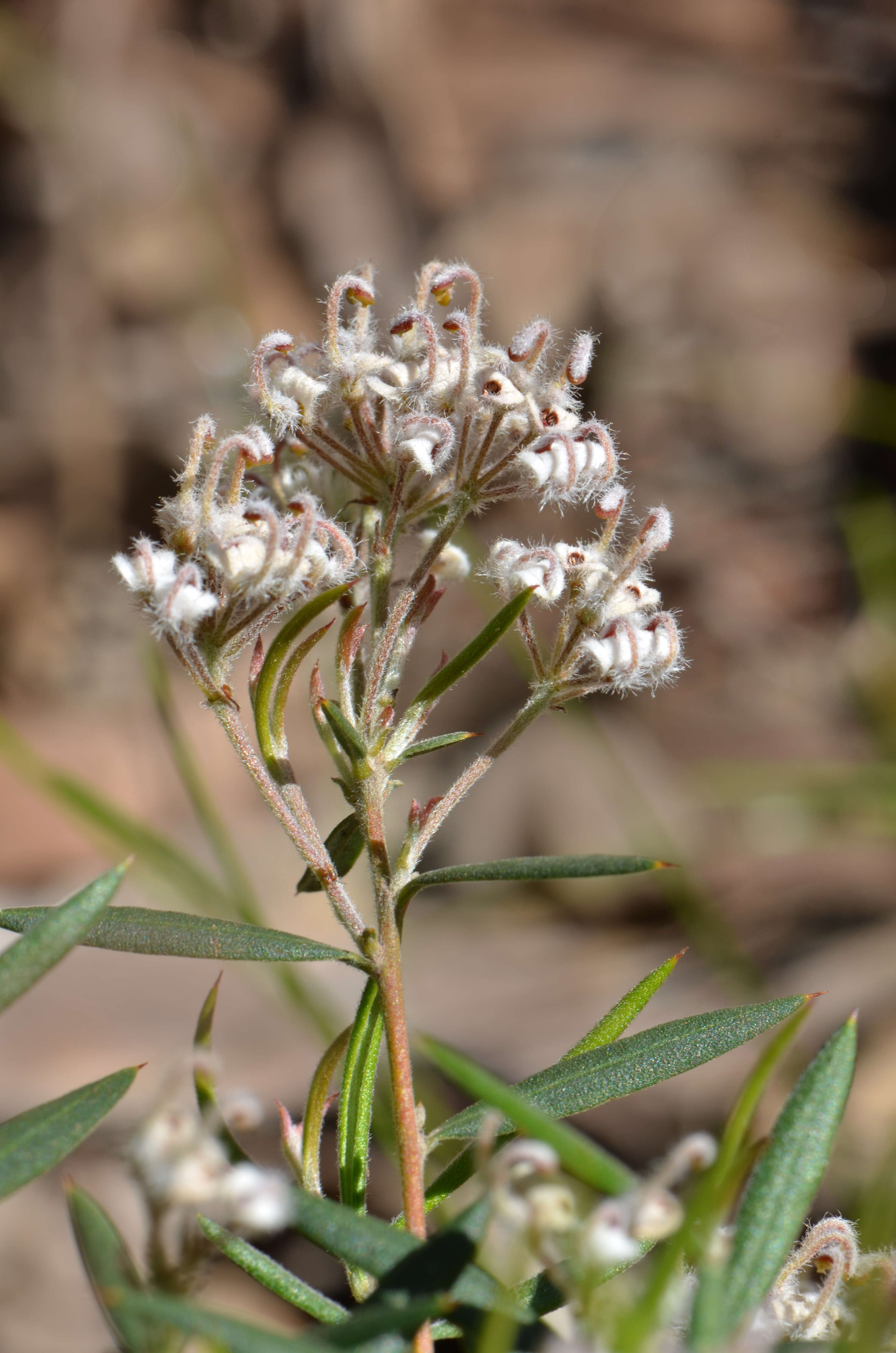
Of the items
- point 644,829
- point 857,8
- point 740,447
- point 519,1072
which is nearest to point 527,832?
point 644,829

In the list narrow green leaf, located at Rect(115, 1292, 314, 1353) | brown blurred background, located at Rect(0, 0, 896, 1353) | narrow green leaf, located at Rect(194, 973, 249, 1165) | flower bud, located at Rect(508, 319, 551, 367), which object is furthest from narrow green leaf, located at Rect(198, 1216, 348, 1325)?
brown blurred background, located at Rect(0, 0, 896, 1353)

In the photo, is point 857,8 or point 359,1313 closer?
point 359,1313

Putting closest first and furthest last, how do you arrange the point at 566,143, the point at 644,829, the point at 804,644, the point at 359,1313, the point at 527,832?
the point at 359,1313 → the point at 644,829 → the point at 527,832 → the point at 804,644 → the point at 566,143

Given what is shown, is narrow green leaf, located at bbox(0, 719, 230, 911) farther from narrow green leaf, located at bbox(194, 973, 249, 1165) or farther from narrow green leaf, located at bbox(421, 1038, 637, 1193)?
narrow green leaf, located at bbox(421, 1038, 637, 1193)

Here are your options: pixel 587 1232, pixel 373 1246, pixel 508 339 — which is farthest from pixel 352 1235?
pixel 508 339

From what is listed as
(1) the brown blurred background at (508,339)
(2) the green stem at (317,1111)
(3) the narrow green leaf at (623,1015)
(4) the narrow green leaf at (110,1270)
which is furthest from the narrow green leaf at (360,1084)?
(1) the brown blurred background at (508,339)

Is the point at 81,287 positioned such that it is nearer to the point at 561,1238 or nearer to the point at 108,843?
the point at 108,843
